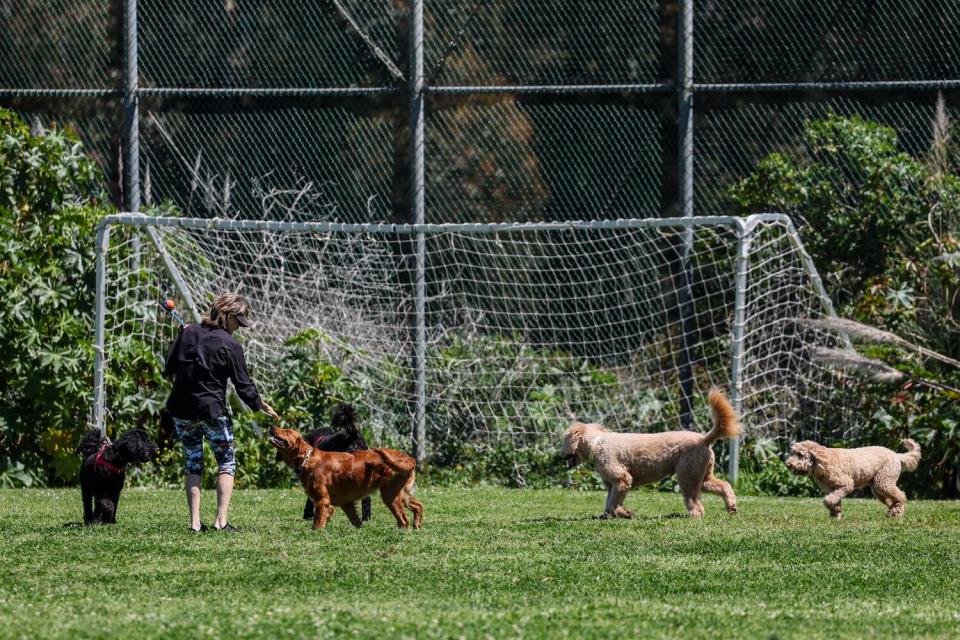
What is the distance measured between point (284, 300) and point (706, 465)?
571cm

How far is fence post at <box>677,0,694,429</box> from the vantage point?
1357 centimetres

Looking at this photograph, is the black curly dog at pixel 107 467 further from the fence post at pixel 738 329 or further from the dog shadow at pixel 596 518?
the fence post at pixel 738 329

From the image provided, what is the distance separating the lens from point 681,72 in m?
13.8

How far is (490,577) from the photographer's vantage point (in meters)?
7.09

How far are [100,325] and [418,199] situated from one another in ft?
11.2

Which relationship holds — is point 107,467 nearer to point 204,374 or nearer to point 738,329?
point 204,374

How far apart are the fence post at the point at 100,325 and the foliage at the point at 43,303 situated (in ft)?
0.94

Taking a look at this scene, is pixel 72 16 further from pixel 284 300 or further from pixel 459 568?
pixel 459 568

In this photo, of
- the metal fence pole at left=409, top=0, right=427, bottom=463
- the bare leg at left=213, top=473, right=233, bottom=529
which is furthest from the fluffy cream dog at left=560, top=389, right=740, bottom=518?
the metal fence pole at left=409, top=0, right=427, bottom=463

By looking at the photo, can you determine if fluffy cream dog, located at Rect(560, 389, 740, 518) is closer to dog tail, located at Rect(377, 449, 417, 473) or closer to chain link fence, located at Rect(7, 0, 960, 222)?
dog tail, located at Rect(377, 449, 417, 473)

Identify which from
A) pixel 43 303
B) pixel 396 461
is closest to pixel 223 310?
pixel 396 461

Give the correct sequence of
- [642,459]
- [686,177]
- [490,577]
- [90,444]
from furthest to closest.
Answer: [686,177] < [642,459] < [90,444] < [490,577]

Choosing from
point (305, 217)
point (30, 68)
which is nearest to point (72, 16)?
point (30, 68)

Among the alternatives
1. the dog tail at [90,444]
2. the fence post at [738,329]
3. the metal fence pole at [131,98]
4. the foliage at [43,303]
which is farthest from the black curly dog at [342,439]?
the metal fence pole at [131,98]
